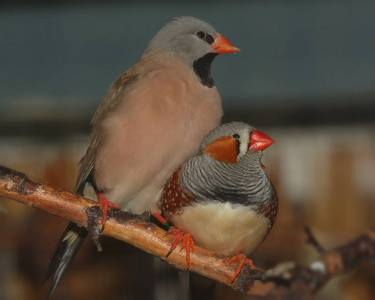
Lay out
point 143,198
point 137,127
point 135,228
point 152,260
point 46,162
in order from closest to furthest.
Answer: point 135,228 → point 137,127 → point 143,198 → point 152,260 → point 46,162

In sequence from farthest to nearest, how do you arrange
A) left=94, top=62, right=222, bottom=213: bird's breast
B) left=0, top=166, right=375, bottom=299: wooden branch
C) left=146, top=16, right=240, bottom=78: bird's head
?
left=146, top=16, right=240, bottom=78: bird's head < left=94, top=62, right=222, bottom=213: bird's breast < left=0, top=166, right=375, bottom=299: wooden branch

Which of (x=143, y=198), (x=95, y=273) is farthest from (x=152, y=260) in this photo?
(x=143, y=198)

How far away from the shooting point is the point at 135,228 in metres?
1.16

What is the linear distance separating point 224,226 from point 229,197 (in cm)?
7

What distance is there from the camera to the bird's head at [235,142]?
1.17m

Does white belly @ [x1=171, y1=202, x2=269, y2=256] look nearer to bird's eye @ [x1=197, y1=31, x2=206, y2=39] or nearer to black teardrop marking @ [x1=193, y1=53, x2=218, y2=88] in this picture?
black teardrop marking @ [x1=193, y1=53, x2=218, y2=88]

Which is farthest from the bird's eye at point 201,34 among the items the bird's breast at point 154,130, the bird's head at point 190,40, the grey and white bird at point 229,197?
the grey and white bird at point 229,197

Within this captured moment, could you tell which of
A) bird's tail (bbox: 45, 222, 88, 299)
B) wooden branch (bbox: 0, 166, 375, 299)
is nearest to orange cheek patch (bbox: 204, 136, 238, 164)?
wooden branch (bbox: 0, 166, 375, 299)

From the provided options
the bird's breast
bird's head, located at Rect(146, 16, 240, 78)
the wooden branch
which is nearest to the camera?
the wooden branch

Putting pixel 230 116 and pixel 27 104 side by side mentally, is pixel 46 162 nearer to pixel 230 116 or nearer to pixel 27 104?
pixel 27 104

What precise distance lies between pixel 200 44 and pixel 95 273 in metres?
1.04

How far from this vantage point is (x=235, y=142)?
3.90 ft

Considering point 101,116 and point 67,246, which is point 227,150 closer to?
point 101,116

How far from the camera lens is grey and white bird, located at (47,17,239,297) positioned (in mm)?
1283
